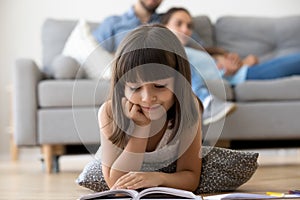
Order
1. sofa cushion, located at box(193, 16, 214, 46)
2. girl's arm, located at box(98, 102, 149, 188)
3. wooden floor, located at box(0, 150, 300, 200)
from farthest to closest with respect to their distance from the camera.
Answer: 1. sofa cushion, located at box(193, 16, 214, 46)
2. wooden floor, located at box(0, 150, 300, 200)
3. girl's arm, located at box(98, 102, 149, 188)

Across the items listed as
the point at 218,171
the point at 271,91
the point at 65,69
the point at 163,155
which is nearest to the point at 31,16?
the point at 65,69

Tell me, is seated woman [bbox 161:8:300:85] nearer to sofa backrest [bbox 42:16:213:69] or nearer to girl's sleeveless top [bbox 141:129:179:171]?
sofa backrest [bbox 42:16:213:69]

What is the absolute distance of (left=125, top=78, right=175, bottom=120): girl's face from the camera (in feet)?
5.24

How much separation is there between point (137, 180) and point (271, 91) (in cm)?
172

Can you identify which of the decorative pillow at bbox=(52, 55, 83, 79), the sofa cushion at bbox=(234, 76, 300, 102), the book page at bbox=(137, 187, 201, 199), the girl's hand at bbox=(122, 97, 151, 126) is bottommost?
the book page at bbox=(137, 187, 201, 199)

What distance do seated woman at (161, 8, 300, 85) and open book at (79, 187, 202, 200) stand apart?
1750 millimetres

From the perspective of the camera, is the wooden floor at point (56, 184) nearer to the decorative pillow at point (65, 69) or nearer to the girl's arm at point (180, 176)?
the girl's arm at point (180, 176)

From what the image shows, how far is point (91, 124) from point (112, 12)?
3092 millimetres

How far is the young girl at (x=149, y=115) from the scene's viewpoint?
1.63 meters

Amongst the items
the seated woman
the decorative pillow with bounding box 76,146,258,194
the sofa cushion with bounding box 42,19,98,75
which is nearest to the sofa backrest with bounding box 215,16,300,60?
the seated woman

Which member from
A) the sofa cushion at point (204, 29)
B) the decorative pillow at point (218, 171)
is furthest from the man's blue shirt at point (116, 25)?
the decorative pillow at point (218, 171)

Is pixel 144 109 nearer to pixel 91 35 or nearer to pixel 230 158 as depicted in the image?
pixel 230 158

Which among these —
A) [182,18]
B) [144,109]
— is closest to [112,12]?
[182,18]

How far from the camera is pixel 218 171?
6.48 ft
